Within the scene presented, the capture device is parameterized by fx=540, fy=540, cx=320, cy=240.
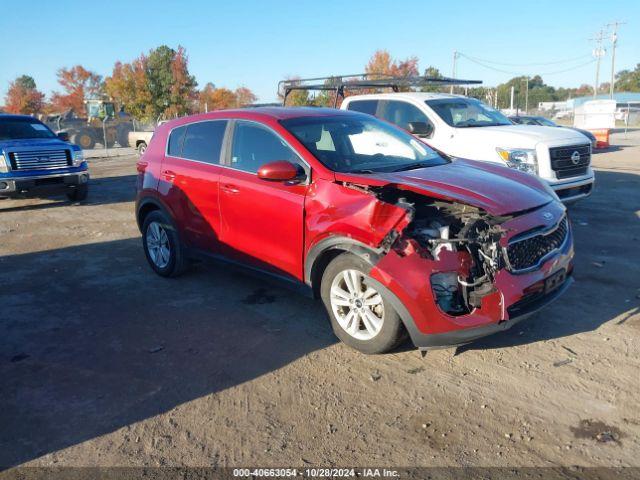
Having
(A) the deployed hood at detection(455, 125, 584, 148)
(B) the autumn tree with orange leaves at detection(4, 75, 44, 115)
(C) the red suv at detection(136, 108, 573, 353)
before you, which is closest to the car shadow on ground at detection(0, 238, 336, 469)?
(C) the red suv at detection(136, 108, 573, 353)

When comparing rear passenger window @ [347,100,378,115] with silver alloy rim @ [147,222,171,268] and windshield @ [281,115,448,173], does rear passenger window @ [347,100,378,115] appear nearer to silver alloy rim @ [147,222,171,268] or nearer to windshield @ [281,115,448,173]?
windshield @ [281,115,448,173]

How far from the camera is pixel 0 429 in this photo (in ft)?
10.9

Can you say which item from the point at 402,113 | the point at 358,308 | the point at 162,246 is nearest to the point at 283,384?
the point at 358,308

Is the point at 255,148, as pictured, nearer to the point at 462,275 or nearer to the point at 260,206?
the point at 260,206

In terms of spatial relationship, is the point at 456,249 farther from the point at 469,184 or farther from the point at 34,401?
the point at 34,401

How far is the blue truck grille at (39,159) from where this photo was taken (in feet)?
34.6

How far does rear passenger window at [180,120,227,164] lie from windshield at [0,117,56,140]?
7323mm

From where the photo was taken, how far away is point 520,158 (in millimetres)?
7785

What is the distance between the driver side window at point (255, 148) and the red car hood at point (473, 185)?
76 centimetres

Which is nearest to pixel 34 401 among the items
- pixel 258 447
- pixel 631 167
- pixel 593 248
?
pixel 258 447

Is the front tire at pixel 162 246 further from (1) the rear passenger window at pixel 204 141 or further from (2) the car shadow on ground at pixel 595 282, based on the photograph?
(2) the car shadow on ground at pixel 595 282

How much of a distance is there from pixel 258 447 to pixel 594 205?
8.43m

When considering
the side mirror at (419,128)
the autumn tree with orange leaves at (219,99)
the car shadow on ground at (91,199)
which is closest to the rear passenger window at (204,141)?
the side mirror at (419,128)

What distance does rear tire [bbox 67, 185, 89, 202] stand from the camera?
1176 centimetres
